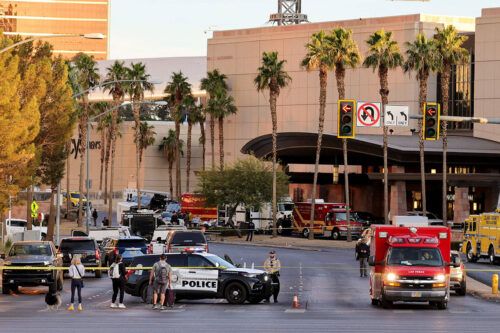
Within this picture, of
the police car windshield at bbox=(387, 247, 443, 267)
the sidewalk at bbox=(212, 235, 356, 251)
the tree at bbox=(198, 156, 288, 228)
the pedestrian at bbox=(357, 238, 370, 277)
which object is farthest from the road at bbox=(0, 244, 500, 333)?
the tree at bbox=(198, 156, 288, 228)

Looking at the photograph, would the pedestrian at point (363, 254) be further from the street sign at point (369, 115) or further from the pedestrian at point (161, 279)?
the street sign at point (369, 115)

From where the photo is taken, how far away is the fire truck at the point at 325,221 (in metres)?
95.1

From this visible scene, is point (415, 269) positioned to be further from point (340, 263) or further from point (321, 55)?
point (321, 55)

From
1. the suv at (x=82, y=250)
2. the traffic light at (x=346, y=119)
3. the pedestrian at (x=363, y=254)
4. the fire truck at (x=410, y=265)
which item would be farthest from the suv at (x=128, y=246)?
the fire truck at (x=410, y=265)

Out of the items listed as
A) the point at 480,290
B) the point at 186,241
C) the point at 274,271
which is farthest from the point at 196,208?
the point at 274,271

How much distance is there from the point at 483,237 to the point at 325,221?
1190 inches

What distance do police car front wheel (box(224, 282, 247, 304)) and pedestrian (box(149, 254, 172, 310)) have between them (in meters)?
3.04

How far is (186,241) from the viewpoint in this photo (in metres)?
52.8

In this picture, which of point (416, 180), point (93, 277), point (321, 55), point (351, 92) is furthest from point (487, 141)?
point (93, 277)

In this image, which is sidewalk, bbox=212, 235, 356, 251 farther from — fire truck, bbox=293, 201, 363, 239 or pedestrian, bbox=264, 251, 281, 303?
pedestrian, bbox=264, 251, 281, 303

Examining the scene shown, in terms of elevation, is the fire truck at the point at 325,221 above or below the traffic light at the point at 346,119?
below

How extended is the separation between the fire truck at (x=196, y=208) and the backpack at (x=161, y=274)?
73.5 metres

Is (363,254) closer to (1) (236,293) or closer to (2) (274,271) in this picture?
(2) (274,271)

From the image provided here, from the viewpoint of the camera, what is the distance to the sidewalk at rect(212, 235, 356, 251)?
86938 millimetres
